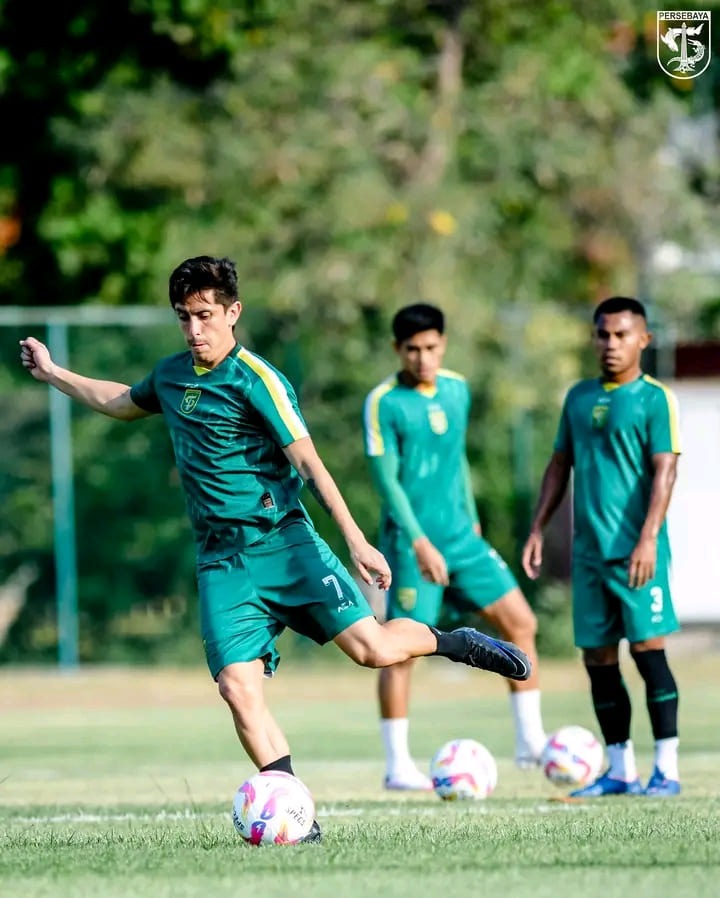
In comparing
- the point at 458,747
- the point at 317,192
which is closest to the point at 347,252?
the point at 317,192

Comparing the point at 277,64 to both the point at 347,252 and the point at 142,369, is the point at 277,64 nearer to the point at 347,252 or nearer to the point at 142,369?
the point at 347,252

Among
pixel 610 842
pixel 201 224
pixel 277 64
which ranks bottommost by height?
pixel 610 842

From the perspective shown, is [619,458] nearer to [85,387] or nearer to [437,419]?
[437,419]

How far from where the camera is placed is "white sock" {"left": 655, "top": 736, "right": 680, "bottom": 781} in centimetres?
888

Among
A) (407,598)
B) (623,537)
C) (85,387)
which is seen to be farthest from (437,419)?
(85,387)

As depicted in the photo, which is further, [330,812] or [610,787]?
[610,787]

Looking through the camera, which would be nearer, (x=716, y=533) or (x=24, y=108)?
(x=716, y=533)

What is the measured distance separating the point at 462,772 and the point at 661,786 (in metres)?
0.90

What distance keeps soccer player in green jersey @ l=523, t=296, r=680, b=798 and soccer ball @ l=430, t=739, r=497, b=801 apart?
433mm

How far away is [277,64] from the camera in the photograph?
746 inches

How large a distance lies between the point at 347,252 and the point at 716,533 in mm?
4411

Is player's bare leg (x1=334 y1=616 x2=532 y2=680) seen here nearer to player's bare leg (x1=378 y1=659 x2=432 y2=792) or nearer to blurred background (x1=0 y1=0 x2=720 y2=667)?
player's bare leg (x1=378 y1=659 x2=432 y2=792)

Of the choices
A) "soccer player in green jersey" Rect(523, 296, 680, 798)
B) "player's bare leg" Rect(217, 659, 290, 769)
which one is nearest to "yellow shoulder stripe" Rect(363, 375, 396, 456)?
"soccer player in green jersey" Rect(523, 296, 680, 798)

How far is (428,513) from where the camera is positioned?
407 inches
